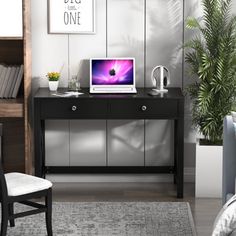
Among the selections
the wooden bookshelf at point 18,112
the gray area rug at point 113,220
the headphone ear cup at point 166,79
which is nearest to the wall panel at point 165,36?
the headphone ear cup at point 166,79

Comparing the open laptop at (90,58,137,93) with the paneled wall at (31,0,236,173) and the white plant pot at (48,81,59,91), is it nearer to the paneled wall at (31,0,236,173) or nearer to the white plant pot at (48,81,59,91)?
the paneled wall at (31,0,236,173)

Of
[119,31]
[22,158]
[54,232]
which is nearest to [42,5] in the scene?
[119,31]

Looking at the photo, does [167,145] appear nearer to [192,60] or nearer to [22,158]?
[192,60]

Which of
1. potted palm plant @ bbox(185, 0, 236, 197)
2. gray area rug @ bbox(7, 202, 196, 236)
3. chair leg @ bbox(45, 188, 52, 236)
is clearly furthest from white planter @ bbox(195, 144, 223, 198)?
chair leg @ bbox(45, 188, 52, 236)

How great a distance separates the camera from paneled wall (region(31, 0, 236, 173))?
6020 millimetres

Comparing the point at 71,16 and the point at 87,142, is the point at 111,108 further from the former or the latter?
the point at 71,16

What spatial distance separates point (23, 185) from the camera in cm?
450

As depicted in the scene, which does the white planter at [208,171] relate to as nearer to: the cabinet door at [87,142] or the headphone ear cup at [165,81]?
the headphone ear cup at [165,81]

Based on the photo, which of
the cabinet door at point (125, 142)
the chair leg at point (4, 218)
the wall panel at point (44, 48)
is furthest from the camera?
the cabinet door at point (125, 142)

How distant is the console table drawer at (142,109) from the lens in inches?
220

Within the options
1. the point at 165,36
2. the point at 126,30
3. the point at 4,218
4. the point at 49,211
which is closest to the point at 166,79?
the point at 165,36

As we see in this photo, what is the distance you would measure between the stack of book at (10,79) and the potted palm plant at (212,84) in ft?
4.35

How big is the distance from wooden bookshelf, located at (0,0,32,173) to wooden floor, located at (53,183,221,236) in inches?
14.5

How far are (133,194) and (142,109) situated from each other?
0.71m
